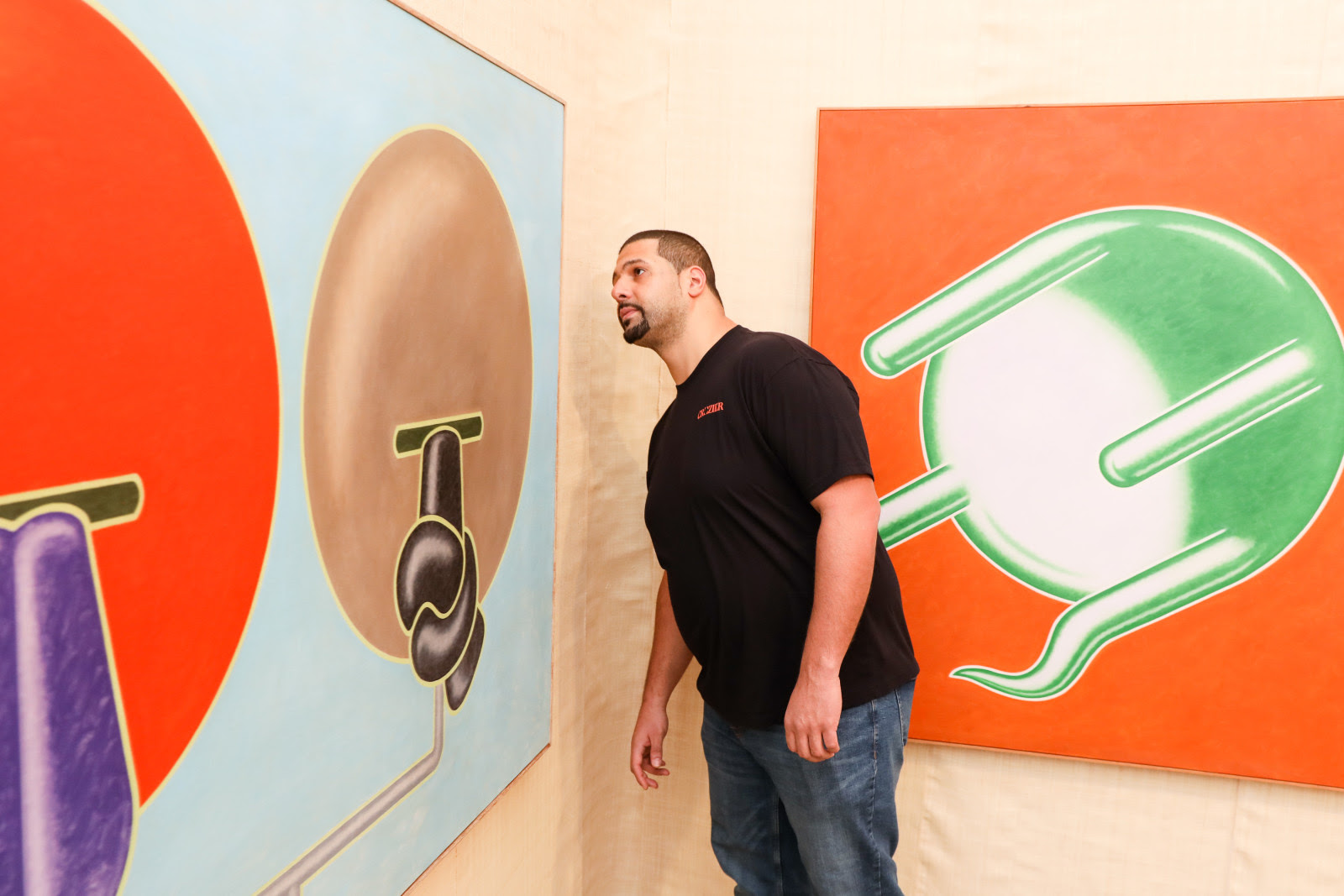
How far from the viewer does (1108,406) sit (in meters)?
1.50

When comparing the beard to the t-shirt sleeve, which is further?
the beard

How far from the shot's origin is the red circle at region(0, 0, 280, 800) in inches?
21.2

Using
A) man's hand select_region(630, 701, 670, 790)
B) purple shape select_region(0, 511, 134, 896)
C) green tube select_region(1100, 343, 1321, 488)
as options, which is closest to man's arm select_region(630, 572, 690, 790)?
man's hand select_region(630, 701, 670, 790)

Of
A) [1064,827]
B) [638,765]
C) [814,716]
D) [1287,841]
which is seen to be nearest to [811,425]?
[814,716]

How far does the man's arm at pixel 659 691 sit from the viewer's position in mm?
1566

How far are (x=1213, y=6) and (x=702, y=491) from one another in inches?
46.6

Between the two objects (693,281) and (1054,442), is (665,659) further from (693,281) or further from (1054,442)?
(1054,442)

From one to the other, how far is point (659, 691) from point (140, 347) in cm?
114

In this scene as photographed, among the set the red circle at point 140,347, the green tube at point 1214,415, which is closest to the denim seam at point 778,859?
the green tube at point 1214,415

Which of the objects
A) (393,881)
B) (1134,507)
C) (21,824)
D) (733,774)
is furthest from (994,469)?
(21,824)

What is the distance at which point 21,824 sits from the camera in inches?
22.3

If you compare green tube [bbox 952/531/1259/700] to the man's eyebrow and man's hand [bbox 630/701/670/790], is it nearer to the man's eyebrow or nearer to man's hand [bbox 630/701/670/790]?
man's hand [bbox 630/701/670/790]

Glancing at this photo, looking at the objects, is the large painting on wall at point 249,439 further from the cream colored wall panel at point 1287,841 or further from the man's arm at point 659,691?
the cream colored wall panel at point 1287,841

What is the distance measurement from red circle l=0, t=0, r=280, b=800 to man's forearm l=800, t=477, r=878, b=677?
2.37 feet
